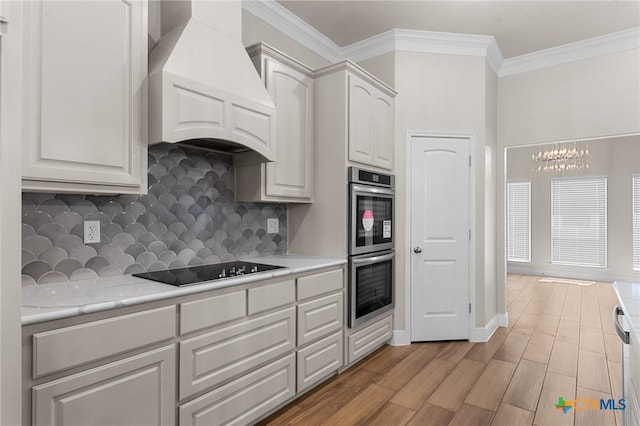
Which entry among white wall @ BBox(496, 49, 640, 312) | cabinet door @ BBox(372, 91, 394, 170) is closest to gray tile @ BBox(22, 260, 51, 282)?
cabinet door @ BBox(372, 91, 394, 170)

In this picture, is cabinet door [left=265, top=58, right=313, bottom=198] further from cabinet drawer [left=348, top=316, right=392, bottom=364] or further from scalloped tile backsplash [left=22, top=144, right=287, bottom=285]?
cabinet drawer [left=348, top=316, right=392, bottom=364]

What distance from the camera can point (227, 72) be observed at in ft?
6.81

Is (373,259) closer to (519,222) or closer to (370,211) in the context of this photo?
(370,211)

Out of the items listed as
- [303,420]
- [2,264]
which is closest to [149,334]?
[2,264]

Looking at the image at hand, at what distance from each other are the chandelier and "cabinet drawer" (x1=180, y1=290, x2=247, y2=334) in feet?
22.7

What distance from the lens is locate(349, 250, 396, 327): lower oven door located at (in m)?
2.82

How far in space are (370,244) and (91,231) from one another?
2034 mm

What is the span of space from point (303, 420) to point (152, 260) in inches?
53.6

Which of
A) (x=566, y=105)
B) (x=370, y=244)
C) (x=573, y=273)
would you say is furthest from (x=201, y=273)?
(x=573, y=273)

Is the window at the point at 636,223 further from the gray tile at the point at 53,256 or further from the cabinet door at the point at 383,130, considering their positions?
the gray tile at the point at 53,256

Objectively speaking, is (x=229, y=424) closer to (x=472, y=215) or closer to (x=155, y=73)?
(x=155, y=73)

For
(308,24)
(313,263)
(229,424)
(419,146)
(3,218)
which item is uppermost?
(308,24)

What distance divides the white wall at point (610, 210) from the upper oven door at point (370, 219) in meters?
5.70

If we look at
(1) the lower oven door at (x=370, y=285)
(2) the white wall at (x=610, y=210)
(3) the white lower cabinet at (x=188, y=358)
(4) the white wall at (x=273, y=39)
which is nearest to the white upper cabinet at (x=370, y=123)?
(4) the white wall at (x=273, y=39)
